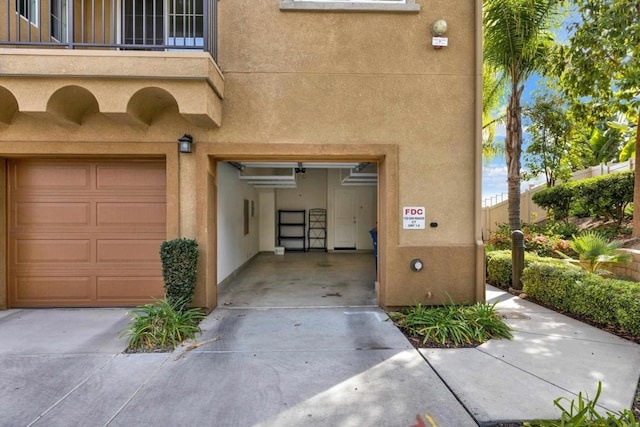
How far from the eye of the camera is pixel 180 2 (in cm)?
583

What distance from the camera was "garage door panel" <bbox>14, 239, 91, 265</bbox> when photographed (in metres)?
5.48

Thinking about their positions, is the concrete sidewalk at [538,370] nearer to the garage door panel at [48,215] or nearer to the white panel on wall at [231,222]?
the white panel on wall at [231,222]

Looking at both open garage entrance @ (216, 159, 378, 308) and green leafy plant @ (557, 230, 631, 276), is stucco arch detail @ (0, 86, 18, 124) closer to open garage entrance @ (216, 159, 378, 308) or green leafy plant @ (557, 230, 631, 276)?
open garage entrance @ (216, 159, 378, 308)

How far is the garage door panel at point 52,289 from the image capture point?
548 centimetres

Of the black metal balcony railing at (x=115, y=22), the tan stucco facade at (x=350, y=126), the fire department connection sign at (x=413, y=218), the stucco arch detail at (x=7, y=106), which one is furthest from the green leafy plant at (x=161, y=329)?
the black metal balcony railing at (x=115, y=22)

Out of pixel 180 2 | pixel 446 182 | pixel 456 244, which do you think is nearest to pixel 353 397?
pixel 456 244

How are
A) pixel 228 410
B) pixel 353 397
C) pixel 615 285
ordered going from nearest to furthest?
pixel 228 410
pixel 353 397
pixel 615 285

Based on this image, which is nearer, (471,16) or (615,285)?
(615,285)

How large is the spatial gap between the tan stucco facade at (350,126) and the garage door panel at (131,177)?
37 centimetres

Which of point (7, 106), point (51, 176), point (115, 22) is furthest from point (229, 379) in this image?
point (115, 22)

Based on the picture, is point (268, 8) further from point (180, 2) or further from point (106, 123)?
point (106, 123)

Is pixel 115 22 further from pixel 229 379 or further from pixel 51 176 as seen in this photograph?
pixel 229 379

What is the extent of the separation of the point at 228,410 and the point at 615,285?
543cm

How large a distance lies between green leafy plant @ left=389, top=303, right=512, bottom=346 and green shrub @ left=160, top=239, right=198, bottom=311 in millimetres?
3097
